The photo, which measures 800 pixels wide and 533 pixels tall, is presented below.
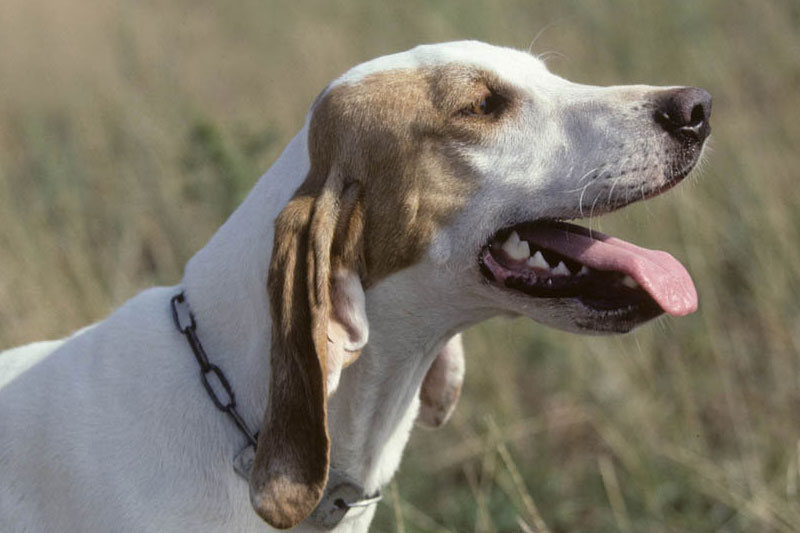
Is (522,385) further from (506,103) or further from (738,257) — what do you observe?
(506,103)

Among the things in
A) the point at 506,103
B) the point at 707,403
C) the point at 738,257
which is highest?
the point at 506,103

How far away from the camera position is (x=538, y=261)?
2309 millimetres

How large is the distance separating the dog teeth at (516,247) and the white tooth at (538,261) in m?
0.01

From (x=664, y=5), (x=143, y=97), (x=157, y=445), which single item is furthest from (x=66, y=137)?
(x=157, y=445)

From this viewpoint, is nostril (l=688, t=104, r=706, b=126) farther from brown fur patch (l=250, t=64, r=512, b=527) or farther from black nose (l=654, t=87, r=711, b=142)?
brown fur patch (l=250, t=64, r=512, b=527)

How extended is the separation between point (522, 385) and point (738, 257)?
1026 millimetres

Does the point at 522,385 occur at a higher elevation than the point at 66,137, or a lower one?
lower

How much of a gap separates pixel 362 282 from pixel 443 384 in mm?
551

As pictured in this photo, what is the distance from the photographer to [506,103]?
2.32 metres

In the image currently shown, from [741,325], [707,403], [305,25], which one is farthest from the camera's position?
[305,25]

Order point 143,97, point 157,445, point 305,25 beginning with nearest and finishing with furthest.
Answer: point 157,445, point 143,97, point 305,25

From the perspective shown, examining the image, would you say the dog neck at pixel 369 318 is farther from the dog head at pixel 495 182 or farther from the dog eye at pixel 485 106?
the dog eye at pixel 485 106

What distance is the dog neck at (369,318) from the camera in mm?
2205

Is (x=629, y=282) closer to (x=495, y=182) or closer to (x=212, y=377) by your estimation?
(x=495, y=182)
